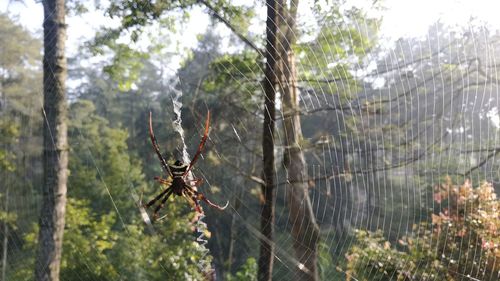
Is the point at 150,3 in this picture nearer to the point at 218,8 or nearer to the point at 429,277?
the point at 218,8

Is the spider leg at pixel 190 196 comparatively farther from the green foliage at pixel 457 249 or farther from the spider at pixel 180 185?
the green foliage at pixel 457 249

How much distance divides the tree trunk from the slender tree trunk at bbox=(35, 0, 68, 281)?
280 cm

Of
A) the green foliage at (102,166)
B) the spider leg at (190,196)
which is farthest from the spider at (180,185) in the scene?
the green foliage at (102,166)

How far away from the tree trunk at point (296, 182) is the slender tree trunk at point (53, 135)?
280 centimetres

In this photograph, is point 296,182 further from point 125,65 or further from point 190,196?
point 125,65

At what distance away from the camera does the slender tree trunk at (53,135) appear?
6066 mm

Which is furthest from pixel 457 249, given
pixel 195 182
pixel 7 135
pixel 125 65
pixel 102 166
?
pixel 7 135

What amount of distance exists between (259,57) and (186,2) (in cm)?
112

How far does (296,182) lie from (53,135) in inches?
119

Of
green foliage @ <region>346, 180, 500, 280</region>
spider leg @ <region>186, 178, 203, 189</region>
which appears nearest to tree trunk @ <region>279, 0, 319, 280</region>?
green foliage @ <region>346, 180, 500, 280</region>

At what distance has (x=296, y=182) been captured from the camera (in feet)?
17.6

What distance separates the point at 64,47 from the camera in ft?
20.2

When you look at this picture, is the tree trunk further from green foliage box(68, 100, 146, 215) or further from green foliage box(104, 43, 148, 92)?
green foliage box(68, 100, 146, 215)

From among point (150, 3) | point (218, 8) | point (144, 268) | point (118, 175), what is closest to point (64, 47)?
point (150, 3)
